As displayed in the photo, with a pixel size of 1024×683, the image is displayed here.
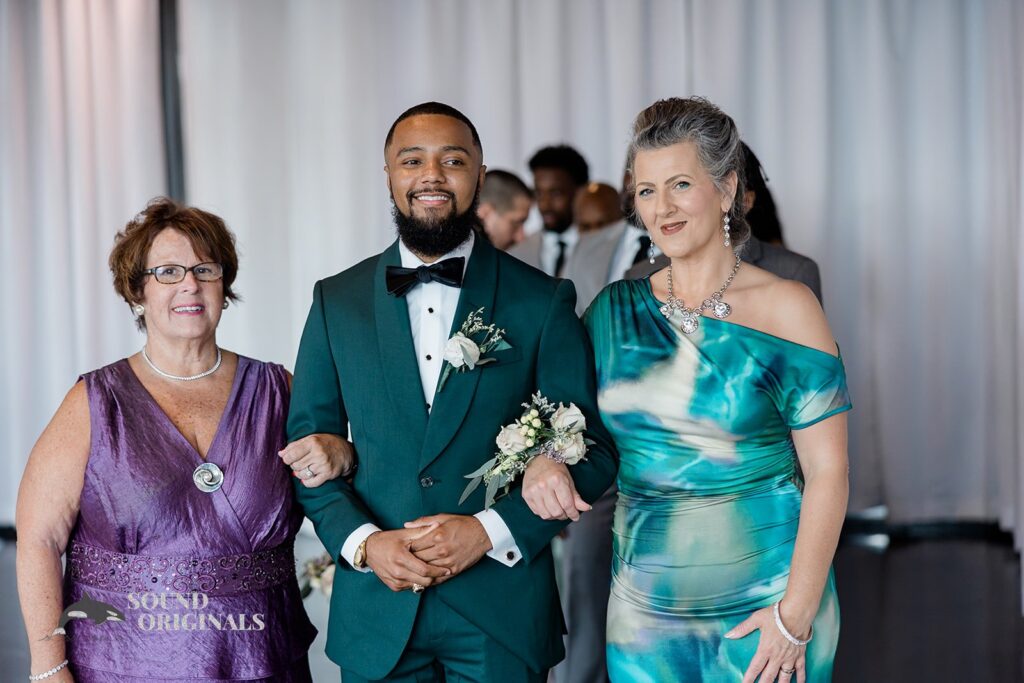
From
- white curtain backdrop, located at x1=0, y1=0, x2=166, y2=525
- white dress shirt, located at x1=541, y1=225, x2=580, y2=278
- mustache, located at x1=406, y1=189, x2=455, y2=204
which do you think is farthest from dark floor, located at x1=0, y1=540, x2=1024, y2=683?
mustache, located at x1=406, y1=189, x2=455, y2=204

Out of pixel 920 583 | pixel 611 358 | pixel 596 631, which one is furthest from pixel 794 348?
pixel 920 583

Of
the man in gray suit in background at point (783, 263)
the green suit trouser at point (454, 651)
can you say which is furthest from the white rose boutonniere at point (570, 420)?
the man in gray suit in background at point (783, 263)

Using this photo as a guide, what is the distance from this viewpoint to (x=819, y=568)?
2.36 m

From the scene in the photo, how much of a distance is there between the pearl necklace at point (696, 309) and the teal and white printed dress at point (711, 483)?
2cm

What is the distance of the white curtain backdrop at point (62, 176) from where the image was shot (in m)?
7.33

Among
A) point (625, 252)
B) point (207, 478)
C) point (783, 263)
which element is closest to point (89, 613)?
point (207, 478)

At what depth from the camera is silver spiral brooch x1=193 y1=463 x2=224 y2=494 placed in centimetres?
262

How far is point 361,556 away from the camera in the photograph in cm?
245

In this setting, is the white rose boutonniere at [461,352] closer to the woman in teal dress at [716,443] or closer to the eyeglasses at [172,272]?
the woman in teal dress at [716,443]

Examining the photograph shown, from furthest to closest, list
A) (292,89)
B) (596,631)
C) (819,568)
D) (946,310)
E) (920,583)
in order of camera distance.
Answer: (292,89)
(946,310)
(920,583)
(596,631)
(819,568)

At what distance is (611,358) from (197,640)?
1.13 m

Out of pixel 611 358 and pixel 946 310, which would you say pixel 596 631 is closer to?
pixel 611 358

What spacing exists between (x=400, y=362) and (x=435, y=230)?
0.30 meters

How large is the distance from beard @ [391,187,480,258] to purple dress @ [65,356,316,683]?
600 mm
